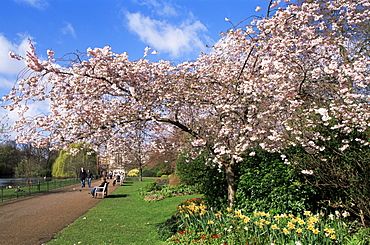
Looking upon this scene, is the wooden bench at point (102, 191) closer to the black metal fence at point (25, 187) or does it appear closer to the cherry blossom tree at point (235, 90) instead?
the black metal fence at point (25, 187)

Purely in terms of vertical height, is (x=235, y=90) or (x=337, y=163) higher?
(x=235, y=90)

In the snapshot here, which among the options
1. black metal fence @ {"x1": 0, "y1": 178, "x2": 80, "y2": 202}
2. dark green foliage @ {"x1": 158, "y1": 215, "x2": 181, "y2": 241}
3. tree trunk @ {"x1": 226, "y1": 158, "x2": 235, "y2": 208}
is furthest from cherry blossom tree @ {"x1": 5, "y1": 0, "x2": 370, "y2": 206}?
black metal fence @ {"x1": 0, "y1": 178, "x2": 80, "y2": 202}

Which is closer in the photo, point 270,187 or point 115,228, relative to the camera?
point 270,187

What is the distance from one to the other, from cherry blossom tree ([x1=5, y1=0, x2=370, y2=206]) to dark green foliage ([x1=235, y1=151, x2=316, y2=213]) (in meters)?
0.39

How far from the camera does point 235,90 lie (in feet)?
21.5

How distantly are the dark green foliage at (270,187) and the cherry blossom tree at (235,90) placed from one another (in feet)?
1.28

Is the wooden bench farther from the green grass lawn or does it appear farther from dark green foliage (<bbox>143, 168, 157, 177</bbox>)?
dark green foliage (<bbox>143, 168, 157, 177</bbox>)

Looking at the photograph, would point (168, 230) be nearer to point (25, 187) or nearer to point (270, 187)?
point (270, 187)

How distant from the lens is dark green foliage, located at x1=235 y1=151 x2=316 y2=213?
6277 mm

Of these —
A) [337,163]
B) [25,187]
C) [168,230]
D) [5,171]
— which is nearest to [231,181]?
[168,230]

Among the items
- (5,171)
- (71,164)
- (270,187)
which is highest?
(71,164)

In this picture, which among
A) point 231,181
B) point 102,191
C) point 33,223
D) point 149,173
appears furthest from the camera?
point 149,173

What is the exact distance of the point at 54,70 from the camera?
546 cm

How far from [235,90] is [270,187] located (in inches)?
91.7
